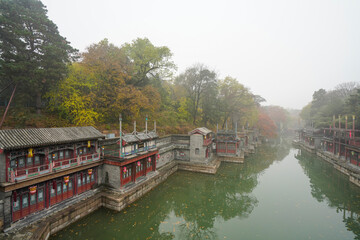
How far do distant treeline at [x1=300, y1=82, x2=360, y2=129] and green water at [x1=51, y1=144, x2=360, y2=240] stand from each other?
63.9 feet

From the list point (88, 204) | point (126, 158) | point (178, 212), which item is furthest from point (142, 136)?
point (178, 212)

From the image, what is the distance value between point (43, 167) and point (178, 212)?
34.9 feet

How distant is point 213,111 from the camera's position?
3656 centimetres

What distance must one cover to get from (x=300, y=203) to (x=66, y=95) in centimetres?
2795

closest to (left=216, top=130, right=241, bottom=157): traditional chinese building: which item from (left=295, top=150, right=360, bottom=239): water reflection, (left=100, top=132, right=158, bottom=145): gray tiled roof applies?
(left=295, top=150, right=360, bottom=239): water reflection

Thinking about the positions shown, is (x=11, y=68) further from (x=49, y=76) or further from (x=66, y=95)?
(x=66, y=95)

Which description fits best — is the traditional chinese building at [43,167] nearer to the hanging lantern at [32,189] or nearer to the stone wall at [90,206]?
the hanging lantern at [32,189]

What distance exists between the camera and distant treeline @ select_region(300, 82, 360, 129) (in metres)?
33.7

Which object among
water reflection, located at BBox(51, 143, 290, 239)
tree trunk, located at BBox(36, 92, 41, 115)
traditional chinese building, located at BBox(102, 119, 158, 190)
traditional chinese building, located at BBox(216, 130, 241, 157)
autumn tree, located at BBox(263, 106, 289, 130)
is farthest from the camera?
autumn tree, located at BBox(263, 106, 289, 130)

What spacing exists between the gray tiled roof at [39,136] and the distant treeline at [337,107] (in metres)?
41.3

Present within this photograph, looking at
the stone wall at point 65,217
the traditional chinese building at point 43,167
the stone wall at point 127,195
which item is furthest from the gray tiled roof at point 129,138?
the stone wall at point 65,217

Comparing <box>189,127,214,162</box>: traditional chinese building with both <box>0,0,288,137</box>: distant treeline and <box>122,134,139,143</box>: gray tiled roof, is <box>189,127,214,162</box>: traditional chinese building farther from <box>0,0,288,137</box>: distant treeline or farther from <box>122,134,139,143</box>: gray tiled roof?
<box>122,134,139,143</box>: gray tiled roof

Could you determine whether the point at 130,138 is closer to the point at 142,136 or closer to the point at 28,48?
the point at 142,136

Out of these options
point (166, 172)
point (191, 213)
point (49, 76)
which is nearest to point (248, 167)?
point (166, 172)
